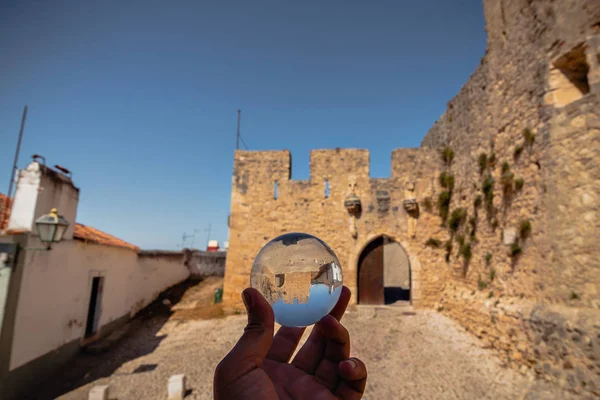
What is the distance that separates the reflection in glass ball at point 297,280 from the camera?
1638 millimetres

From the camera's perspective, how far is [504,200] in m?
6.95

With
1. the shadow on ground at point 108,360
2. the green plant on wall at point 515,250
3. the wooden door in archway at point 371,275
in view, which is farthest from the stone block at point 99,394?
the green plant on wall at point 515,250

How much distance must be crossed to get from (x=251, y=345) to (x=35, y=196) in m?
Result: 7.34

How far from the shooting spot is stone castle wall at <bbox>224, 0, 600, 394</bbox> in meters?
4.99

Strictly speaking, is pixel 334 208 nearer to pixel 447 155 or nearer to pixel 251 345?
pixel 447 155

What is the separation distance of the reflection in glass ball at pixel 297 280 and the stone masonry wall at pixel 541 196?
491 cm

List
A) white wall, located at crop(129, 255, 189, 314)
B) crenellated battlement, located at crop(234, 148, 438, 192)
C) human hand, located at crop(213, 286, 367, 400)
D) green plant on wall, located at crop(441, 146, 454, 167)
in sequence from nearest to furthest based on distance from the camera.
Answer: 1. human hand, located at crop(213, 286, 367, 400)
2. green plant on wall, located at crop(441, 146, 454, 167)
3. crenellated battlement, located at crop(234, 148, 438, 192)
4. white wall, located at crop(129, 255, 189, 314)

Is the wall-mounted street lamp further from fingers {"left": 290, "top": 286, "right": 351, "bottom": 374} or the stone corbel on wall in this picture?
the stone corbel on wall

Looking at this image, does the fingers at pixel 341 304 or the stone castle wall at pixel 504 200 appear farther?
the stone castle wall at pixel 504 200

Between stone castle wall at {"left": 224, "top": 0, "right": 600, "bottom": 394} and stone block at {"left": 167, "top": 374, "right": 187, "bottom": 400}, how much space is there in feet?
17.5

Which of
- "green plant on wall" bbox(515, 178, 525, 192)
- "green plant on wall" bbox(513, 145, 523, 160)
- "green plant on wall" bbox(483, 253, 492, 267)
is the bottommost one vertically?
"green plant on wall" bbox(483, 253, 492, 267)

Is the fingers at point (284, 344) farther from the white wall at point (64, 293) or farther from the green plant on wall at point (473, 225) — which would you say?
the green plant on wall at point (473, 225)

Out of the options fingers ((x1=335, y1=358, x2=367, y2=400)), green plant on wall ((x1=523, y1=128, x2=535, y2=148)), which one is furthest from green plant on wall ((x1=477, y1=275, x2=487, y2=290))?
fingers ((x1=335, y1=358, x2=367, y2=400))

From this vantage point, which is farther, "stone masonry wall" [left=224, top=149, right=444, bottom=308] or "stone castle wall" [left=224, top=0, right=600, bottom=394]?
"stone masonry wall" [left=224, top=149, right=444, bottom=308]
